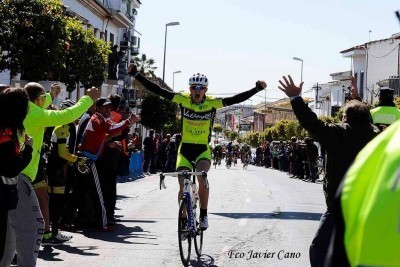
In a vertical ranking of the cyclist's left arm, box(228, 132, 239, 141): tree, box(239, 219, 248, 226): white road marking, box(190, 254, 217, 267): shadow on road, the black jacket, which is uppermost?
box(228, 132, 239, 141): tree

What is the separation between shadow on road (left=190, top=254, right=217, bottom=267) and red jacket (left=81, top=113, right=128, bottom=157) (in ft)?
8.82

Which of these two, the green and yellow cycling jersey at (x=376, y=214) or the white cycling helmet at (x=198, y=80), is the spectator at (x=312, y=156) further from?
the green and yellow cycling jersey at (x=376, y=214)

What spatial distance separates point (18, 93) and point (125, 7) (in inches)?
2361

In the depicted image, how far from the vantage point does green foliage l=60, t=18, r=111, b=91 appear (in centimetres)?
2508

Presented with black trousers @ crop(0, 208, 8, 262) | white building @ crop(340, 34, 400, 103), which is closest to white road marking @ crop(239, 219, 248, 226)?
black trousers @ crop(0, 208, 8, 262)

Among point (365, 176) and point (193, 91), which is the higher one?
point (193, 91)

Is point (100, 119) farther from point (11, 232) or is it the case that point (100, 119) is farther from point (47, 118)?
point (11, 232)

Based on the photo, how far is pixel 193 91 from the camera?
1004 centimetres

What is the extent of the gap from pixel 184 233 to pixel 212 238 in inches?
101

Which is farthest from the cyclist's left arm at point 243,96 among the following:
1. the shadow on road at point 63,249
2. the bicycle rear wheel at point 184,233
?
the shadow on road at point 63,249

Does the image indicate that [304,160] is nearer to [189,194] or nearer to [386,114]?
[386,114]

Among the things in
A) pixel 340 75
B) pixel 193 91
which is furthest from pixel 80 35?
pixel 340 75

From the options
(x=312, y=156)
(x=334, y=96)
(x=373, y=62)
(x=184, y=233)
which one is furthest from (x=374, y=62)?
(x=184, y=233)

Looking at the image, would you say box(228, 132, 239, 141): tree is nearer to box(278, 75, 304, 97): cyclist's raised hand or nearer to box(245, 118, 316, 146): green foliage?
box(245, 118, 316, 146): green foliage
